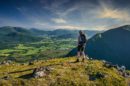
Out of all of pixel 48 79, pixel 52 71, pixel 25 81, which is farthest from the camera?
pixel 52 71

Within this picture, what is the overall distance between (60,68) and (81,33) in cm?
954

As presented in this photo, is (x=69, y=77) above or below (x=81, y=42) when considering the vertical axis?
below

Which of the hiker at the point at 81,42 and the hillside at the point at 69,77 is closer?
the hillside at the point at 69,77

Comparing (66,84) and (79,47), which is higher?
(79,47)

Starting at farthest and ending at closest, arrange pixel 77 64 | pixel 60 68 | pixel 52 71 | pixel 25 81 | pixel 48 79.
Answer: pixel 77 64 < pixel 60 68 < pixel 52 71 < pixel 48 79 < pixel 25 81

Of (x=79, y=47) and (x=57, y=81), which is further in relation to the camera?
(x=79, y=47)

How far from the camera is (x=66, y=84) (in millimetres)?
34125

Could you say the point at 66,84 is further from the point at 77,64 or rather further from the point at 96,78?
the point at 77,64

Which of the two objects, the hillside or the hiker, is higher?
the hiker

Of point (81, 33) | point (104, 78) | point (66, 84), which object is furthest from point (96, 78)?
point (81, 33)

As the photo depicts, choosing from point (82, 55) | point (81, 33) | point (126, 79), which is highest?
point (81, 33)

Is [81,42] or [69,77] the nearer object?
[69,77]

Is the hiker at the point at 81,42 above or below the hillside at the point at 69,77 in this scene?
above

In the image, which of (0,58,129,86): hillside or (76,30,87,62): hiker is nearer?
(0,58,129,86): hillside
